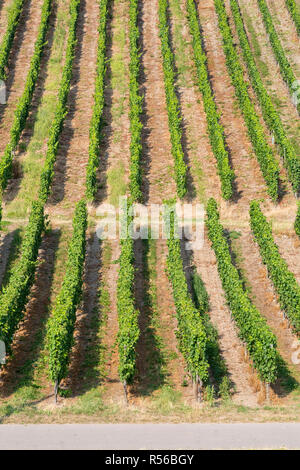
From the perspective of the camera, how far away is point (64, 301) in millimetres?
28250

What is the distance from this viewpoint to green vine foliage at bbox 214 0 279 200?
132 ft

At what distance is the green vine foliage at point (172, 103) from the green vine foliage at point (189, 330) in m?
10.9

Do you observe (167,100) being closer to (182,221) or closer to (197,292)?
(182,221)

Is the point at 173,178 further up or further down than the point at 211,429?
further up

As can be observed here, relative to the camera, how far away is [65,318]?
2650cm

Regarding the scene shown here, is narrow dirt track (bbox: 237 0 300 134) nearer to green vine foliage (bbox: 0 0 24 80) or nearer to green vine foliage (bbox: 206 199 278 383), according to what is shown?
green vine foliage (bbox: 206 199 278 383)

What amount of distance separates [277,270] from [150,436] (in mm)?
13038

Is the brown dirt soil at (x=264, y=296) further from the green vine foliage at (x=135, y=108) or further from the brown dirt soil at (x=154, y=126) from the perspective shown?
the green vine foliage at (x=135, y=108)

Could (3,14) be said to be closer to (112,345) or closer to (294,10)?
(294,10)

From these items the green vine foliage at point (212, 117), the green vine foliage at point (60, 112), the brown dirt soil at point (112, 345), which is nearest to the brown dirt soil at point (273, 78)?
the green vine foliage at point (212, 117)

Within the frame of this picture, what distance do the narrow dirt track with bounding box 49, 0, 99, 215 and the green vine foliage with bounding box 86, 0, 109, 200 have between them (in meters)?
1.09

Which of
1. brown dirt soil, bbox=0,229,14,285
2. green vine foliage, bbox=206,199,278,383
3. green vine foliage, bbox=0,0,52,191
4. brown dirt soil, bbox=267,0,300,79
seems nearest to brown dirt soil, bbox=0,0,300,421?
green vine foliage, bbox=206,199,278,383
